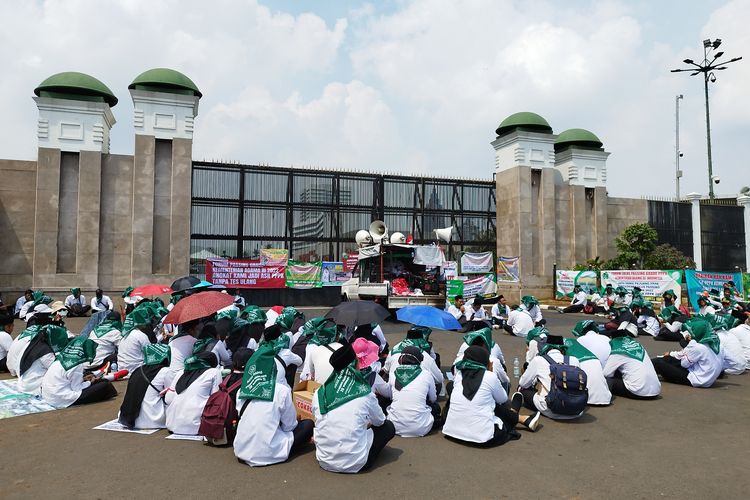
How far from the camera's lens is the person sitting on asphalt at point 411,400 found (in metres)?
5.95

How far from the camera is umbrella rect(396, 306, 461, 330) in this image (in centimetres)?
770

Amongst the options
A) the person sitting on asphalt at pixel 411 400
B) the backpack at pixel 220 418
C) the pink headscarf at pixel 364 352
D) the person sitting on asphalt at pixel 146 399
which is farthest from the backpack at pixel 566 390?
the person sitting on asphalt at pixel 146 399

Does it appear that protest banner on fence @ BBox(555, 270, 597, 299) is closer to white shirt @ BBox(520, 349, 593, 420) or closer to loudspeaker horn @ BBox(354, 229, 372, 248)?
loudspeaker horn @ BBox(354, 229, 372, 248)

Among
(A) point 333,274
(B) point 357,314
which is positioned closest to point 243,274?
(A) point 333,274

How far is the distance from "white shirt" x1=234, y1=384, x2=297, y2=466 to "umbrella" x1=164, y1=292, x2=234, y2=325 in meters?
2.45

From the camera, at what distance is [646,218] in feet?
102

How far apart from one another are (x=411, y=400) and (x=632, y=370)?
12.4ft

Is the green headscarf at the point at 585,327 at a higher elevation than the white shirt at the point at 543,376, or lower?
higher

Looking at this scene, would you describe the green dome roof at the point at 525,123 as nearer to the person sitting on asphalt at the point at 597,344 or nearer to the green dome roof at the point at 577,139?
the green dome roof at the point at 577,139

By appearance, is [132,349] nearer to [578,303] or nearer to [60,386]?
[60,386]

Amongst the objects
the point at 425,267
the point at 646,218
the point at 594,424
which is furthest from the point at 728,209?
the point at 594,424

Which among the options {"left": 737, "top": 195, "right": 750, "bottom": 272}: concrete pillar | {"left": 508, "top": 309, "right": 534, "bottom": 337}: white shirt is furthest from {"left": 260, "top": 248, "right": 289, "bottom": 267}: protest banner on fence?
{"left": 737, "top": 195, "right": 750, "bottom": 272}: concrete pillar

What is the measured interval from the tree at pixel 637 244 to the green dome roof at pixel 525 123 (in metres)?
7.16

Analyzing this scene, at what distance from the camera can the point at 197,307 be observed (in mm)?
7395
